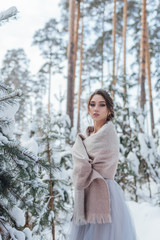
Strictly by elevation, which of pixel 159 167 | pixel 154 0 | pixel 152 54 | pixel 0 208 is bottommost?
pixel 159 167

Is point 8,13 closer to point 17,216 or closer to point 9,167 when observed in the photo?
point 9,167

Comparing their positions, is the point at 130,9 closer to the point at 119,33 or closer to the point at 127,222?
the point at 119,33

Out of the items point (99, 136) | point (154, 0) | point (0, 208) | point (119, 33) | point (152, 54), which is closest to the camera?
point (0, 208)

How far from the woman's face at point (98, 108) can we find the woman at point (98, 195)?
13 cm

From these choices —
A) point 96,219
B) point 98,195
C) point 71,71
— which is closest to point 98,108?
point 98,195

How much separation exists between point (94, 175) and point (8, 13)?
127 cm

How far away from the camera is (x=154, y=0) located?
9977 millimetres

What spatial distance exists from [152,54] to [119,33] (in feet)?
9.13

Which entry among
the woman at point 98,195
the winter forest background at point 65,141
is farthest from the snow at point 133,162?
the woman at point 98,195

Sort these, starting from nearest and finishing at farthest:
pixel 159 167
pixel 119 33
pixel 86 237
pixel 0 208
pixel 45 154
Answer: pixel 0 208, pixel 86 237, pixel 45 154, pixel 159 167, pixel 119 33

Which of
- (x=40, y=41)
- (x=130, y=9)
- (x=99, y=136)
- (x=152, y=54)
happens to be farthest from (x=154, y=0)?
(x=99, y=136)

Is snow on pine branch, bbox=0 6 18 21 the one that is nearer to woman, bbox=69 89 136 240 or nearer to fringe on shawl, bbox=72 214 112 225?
woman, bbox=69 89 136 240

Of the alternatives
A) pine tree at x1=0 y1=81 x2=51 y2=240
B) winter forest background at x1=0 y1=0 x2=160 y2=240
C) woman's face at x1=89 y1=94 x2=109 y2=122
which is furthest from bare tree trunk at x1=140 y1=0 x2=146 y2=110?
pine tree at x1=0 y1=81 x2=51 y2=240

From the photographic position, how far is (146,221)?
12.2 ft
